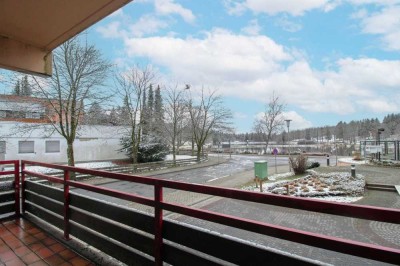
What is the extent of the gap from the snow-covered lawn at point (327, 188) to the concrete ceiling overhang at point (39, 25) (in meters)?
10.1

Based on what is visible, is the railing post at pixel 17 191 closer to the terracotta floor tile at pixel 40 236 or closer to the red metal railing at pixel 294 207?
the terracotta floor tile at pixel 40 236

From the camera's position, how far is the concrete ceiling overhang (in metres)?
2.60

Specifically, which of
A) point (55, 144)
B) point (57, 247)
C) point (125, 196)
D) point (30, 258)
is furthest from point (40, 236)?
point (55, 144)

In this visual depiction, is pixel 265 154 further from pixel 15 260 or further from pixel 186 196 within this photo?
pixel 15 260

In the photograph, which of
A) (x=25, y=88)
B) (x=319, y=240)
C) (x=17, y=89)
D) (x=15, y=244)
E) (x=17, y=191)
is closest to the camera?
(x=319, y=240)

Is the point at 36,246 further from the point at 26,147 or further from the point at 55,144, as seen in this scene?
the point at 55,144

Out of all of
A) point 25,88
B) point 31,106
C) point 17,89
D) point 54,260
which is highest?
point 25,88

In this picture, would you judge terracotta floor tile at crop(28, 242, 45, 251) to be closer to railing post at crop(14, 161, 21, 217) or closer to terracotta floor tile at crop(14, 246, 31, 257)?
terracotta floor tile at crop(14, 246, 31, 257)

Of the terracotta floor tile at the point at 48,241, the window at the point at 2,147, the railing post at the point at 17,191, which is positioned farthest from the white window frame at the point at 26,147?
the terracotta floor tile at the point at 48,241

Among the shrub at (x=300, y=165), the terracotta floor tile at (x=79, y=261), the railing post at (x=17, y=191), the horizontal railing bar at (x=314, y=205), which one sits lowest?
the shrub at (x=300, y=165)

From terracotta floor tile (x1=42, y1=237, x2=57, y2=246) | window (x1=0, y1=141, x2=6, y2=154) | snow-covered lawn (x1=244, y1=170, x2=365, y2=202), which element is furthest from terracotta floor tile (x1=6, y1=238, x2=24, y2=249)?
window (x1=0, y1=141, x2=6, y2=154)

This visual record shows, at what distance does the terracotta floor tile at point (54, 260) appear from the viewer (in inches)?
127

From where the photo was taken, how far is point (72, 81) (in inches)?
619

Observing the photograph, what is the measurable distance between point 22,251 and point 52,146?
23830 mm
